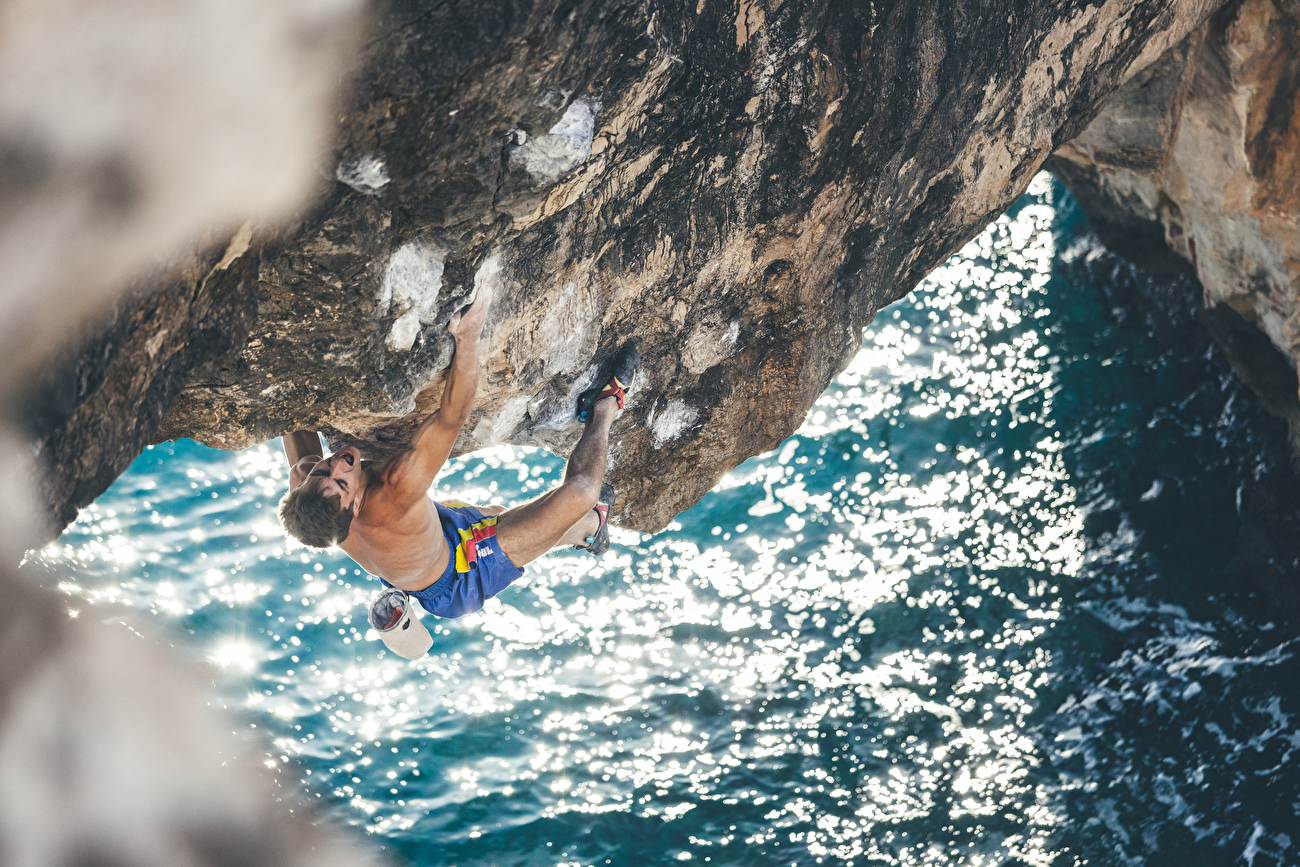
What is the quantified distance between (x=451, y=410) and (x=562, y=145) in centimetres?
113

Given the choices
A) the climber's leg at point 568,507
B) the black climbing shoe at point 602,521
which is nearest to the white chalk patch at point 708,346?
the climber's leg at point 568,507

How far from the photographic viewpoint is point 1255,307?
6.62 metres

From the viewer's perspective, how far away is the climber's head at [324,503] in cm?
359

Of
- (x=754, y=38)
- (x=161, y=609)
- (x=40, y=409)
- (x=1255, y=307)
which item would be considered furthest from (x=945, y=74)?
(x=161, y=609)

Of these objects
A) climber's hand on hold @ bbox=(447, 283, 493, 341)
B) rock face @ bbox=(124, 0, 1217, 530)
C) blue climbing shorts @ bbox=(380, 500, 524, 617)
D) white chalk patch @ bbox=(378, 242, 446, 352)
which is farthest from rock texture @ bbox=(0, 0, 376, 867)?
blue climbing shorts @ bbox=(380, 500, 524, 617)

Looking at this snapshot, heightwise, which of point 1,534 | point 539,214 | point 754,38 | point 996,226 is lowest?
point 1,534

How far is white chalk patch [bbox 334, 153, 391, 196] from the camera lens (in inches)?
97.8

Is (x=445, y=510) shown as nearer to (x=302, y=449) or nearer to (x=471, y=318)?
(x=302, y=449)

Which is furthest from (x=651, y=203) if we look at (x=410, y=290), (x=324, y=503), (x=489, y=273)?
(x=324, y=503)

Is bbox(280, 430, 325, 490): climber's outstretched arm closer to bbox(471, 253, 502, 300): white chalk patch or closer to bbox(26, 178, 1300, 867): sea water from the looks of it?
bbox(471, 253, 502, 300): white chalk patch

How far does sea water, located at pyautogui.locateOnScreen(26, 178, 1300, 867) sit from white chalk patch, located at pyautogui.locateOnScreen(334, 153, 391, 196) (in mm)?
5560

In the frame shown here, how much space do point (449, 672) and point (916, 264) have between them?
5.26 metres

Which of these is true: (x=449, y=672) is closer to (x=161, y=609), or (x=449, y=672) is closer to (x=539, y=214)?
(x=161, y=609)

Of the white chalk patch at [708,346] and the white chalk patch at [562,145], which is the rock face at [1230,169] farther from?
the white chalk patch at [562,145]
